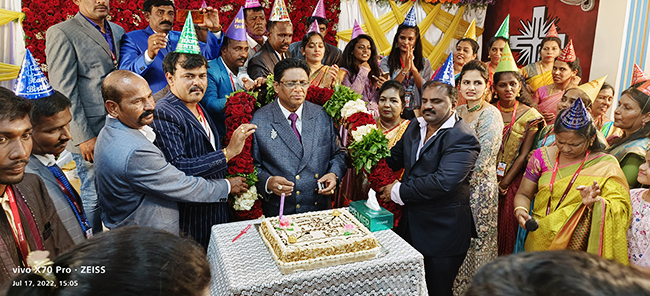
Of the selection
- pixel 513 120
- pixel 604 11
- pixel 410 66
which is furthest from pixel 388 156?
pixel 604 11

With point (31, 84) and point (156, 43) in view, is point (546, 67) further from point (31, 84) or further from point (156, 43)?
point (31, 84)

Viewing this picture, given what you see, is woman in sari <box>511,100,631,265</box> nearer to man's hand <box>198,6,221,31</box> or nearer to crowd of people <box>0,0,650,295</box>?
crowd of people <box>0,0,650,295</box>

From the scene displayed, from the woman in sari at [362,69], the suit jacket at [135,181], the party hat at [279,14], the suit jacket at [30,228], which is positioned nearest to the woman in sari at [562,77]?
the woman in sari at [362,69]

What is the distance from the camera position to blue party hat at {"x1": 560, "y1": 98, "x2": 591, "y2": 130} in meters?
2.63

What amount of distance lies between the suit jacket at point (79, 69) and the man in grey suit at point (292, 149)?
1499 mm

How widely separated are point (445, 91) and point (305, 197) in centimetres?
127

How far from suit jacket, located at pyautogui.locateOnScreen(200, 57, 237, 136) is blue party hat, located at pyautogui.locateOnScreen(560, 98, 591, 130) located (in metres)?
2.61

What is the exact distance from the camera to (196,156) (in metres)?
2.73

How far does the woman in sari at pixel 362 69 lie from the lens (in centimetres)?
455

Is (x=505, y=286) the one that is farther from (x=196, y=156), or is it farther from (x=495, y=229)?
(x=495, y=229)

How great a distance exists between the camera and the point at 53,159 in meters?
2.01

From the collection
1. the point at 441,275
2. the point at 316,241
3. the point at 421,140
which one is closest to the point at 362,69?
the point at 421,140

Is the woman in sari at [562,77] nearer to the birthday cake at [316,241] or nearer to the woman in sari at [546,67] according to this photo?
the woman in sari at [546,67]

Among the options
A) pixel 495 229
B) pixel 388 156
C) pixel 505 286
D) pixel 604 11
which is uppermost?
pixel 604 11
